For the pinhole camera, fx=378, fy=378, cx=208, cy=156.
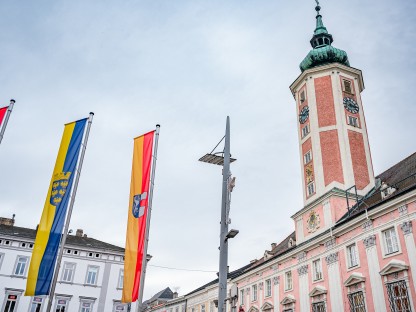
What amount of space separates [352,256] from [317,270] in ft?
15.3

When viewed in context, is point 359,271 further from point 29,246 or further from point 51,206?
point 29,246

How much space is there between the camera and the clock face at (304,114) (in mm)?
42031

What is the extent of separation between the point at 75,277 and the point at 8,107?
95.8 ft

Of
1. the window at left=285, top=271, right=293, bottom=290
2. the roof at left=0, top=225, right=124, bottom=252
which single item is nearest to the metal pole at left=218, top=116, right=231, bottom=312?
the window at left=285, top=271, right=293, bottom=290

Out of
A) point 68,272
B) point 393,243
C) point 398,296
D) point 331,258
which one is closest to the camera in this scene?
point 398,296

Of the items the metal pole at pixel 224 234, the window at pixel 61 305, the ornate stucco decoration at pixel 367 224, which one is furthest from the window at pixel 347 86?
the window at pixel 61 305

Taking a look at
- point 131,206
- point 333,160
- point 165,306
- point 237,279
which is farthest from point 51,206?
point 165,306

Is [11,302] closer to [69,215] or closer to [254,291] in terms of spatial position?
[254,291]

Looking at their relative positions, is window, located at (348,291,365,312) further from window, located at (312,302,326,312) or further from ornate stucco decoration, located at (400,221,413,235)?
ornate stucco decoration, located at (400,221,413,235)

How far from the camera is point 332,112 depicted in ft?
130

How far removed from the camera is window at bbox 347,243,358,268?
2871 centimetres

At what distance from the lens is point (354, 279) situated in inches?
1099

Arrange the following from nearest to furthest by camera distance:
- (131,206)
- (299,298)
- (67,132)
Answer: (131,206) < (67,132) < (299,298)

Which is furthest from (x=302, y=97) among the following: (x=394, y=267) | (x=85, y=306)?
(x=85, y=306)
